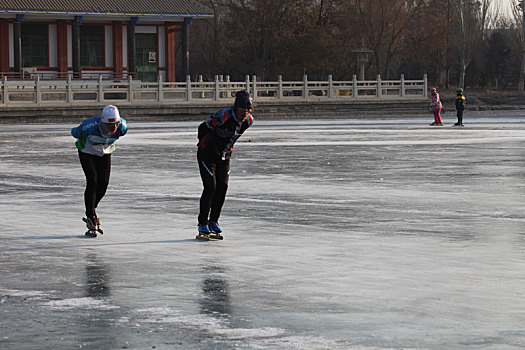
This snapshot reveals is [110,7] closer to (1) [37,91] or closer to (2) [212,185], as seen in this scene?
(1) [37,91]

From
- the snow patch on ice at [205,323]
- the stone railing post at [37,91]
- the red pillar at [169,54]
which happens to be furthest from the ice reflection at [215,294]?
the red pillar at [169,54]

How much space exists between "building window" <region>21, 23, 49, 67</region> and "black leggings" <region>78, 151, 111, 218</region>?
43155mm

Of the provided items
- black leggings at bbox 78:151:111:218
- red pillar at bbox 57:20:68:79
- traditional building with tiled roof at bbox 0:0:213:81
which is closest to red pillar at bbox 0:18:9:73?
traditional building with tiled roof at bbox 0:0:213:81

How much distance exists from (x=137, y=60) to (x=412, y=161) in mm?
35996

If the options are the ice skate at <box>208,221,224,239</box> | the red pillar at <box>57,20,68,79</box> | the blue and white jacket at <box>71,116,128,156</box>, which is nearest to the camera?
the ice skate at <box>208,221,224,239</box>

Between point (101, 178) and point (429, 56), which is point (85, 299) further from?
point (429, 56)

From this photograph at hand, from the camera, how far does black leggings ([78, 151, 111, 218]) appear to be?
36.8ft

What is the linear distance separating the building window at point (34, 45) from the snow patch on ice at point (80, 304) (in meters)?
47.2

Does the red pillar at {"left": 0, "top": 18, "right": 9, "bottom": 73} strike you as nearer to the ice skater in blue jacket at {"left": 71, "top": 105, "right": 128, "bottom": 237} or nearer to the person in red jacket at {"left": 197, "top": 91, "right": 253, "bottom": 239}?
the ice skater in blue jacket at {"left": 71, "top": 105, "right": 128, "bottom": 237}

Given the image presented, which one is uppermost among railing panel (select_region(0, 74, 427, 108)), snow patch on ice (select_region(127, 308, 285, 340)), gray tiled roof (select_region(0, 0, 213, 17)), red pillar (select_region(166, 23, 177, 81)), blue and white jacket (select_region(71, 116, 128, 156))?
gray tiled roof (select_region(0, 0, 213, 17))

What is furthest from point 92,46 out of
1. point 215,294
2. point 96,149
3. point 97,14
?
point 215,294

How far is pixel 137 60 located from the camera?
56125 millimetres

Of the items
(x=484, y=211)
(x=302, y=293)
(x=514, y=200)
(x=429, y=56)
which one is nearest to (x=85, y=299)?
(x=302, y=293)

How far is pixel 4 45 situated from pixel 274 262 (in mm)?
45615
